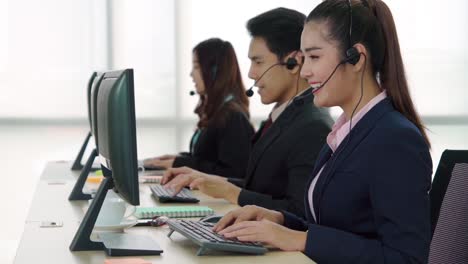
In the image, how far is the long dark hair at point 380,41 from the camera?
1.75 meters

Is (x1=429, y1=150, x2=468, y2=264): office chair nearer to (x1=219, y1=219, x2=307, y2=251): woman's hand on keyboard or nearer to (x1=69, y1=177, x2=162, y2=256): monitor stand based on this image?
(x1=219, y1=219, x2=307, y2=251): woman's hand on keyboard

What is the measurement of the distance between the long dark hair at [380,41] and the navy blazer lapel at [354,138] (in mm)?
38

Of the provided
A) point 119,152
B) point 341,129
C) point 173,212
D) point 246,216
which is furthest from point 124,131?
point 173,212

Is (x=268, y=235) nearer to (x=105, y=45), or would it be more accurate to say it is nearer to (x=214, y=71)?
(x=214, y=71)

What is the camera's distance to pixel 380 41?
177 cm

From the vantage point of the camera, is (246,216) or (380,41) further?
(246,216)

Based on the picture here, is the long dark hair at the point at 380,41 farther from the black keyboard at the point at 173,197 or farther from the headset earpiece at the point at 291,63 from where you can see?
the black keyboard at the point at 173,197

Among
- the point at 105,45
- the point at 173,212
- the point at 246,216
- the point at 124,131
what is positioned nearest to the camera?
the point at 124,131

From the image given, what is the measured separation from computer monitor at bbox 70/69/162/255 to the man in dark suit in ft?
2.14

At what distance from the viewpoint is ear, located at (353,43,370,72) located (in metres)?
1.77

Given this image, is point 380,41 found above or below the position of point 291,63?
above

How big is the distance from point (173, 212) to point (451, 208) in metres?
0.82

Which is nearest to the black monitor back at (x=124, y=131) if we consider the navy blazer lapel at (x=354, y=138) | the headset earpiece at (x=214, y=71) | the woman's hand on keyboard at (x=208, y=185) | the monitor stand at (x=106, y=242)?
the monitor stand at (x=106, y=242)

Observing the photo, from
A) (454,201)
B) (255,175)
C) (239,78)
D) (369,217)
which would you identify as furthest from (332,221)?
(239,78)
